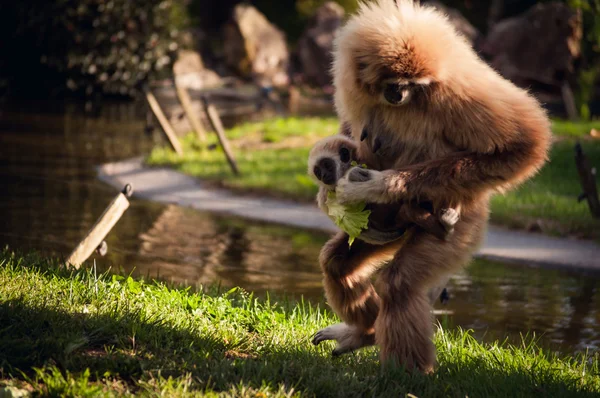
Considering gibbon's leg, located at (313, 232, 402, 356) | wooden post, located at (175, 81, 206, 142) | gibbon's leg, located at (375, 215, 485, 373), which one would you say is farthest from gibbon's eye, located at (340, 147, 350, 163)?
wooden post, located at (175, 81, 206, 142)

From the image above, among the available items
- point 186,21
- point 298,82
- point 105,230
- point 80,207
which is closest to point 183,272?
point 105,230

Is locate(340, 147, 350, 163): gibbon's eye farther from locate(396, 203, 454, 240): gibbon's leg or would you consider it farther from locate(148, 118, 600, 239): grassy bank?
locate(148, 118, 600, 239): grassy bank

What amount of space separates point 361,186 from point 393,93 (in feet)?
1.97

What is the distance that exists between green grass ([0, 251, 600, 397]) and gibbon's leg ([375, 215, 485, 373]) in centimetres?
14

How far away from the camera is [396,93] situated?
4.84 meters

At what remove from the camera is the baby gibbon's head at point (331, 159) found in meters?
5.41

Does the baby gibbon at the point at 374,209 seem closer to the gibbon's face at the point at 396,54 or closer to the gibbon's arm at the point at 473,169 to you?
the gibbon's arm at the point at 473,169

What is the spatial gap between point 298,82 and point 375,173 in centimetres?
2625

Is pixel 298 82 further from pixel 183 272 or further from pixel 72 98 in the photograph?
pixel 183 272

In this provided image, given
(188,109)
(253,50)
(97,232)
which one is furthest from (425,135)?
(253,50)

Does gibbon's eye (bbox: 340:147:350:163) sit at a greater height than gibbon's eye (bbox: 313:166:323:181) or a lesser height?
greater

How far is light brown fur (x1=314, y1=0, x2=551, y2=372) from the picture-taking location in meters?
4.84

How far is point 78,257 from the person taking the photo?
23.1 ft

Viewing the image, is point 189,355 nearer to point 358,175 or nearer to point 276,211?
point 358,175
